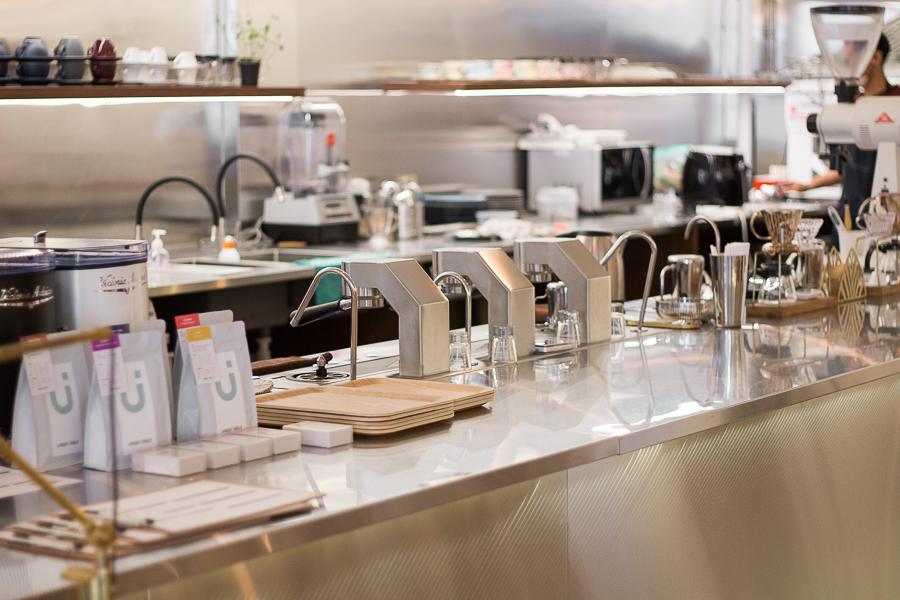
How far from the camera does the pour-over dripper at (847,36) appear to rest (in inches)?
153

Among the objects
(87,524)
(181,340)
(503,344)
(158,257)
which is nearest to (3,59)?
(158,257)

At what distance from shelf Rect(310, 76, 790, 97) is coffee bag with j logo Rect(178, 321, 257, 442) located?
3.78 meters

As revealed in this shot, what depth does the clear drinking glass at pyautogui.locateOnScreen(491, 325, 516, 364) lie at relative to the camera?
2.45 m

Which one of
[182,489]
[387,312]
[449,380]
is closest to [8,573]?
[182,489]

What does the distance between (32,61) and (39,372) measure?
262cm

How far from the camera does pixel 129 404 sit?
5.28 feet

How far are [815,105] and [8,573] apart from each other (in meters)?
7.17

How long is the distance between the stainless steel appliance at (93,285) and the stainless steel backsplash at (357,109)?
8.64 feet

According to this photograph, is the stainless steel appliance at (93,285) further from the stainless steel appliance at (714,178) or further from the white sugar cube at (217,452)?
the stainless steel appliance at (714,178)

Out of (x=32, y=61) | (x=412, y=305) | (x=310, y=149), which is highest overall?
(x=32, y=61)

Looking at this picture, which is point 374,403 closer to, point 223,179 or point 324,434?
point 324,434

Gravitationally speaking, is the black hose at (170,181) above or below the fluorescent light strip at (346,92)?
below

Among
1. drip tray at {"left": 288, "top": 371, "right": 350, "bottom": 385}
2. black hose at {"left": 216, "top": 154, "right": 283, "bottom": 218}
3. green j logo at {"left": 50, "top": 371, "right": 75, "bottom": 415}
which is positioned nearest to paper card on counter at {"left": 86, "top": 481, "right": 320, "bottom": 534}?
green j logo at {"left": 50, "top": 371, "right": 75, "bottom": 415}

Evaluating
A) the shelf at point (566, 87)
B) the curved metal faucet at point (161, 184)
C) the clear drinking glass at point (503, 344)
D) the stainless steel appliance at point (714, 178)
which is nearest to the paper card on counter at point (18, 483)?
the clear drinking glass at point (503, 344)
